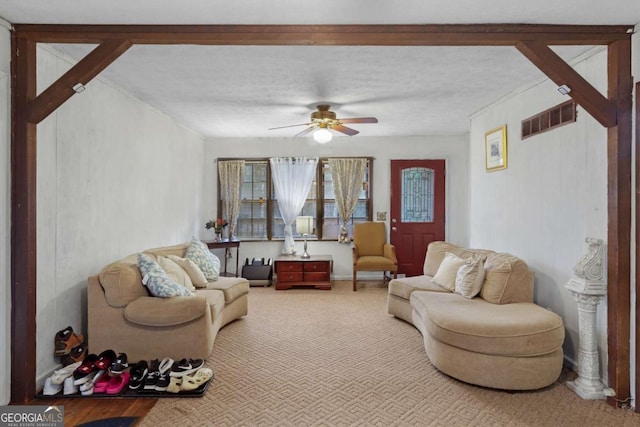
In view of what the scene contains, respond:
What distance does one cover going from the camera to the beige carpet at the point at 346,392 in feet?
7.29

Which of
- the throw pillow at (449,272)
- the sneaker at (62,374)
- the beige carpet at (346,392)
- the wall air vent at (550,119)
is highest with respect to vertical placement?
the wall air vent at (550,119)

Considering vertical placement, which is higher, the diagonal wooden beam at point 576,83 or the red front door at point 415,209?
the diagonal wooden beam at point 576,83

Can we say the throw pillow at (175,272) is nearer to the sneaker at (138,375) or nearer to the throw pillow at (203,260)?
the throw pillow at (203,260)

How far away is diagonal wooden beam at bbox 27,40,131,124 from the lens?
2.38 meters

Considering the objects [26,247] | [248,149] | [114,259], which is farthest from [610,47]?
[248,149]

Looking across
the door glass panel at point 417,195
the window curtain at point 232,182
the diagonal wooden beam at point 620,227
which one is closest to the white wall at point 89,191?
the window curtain at point 232,182

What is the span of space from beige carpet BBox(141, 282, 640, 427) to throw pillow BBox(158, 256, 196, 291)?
0.63 meters

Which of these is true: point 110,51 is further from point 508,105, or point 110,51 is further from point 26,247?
point 508,105

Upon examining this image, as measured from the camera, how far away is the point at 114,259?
353 cm

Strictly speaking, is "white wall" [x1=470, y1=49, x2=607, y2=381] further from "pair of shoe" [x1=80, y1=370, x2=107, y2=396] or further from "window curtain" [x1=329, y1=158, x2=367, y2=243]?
"pair of shoe" [x1=80, y1=370, x2=107, y2=396]

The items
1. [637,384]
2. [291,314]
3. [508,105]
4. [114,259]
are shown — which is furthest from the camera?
[291,314]

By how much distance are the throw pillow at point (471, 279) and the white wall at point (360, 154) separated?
2939 mm

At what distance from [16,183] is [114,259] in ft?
4.39

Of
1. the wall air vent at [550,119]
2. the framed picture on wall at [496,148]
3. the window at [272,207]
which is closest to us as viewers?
the wall air vent at [550,119]
